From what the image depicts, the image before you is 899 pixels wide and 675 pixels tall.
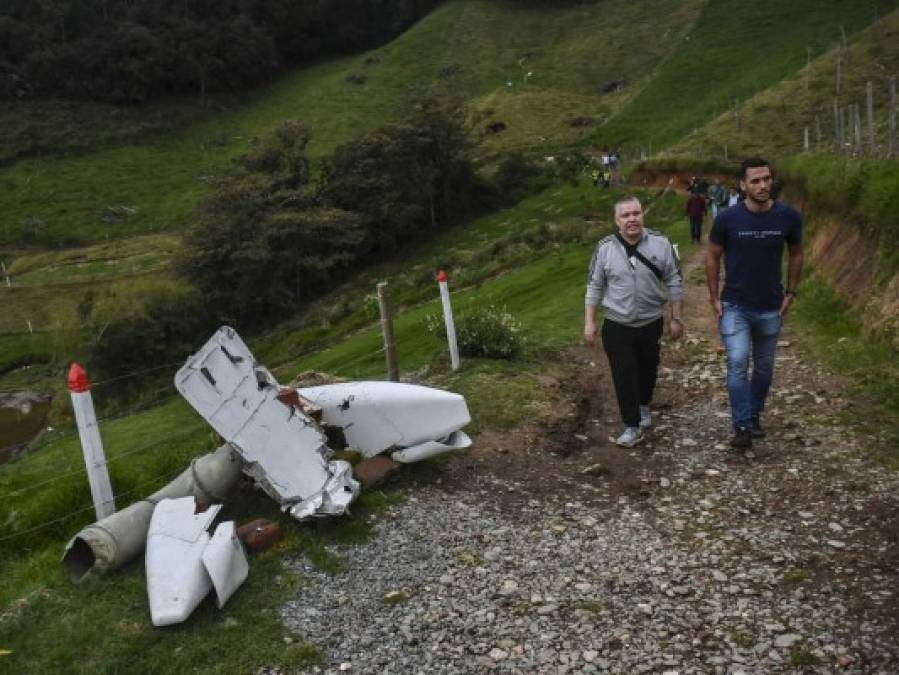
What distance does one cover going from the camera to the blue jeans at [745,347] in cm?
776

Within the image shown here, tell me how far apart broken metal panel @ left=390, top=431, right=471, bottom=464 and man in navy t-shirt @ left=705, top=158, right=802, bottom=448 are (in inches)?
A: 112

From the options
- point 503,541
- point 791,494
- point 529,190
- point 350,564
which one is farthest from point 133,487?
point 529,190

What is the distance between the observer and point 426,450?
26.1ft

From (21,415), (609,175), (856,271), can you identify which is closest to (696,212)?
(856,271)

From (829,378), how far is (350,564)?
22.2 ft

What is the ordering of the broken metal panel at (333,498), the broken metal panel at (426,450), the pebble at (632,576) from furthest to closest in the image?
the broken metal panel at (426,450) < the broken metal panel at (333,498) < the pebble at (632,576)

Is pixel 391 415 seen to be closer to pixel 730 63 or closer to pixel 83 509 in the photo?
pixel 83 509

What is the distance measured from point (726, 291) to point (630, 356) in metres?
1.17

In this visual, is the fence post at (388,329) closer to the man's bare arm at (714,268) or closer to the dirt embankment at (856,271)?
the man's bare arm at (714,268)

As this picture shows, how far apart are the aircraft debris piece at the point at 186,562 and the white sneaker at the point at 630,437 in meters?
4.30

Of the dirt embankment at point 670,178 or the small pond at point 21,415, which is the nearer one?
the small pond at point 21,415

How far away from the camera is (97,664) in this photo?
17.1ft

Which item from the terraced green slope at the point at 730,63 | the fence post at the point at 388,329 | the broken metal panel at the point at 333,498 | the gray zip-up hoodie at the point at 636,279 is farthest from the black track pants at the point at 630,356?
the terraced green slope at the point at 730,63

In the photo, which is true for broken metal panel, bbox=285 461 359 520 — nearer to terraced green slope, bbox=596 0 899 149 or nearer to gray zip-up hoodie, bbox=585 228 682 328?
gray zip-up hoodie, bbox=585 228 682 328
